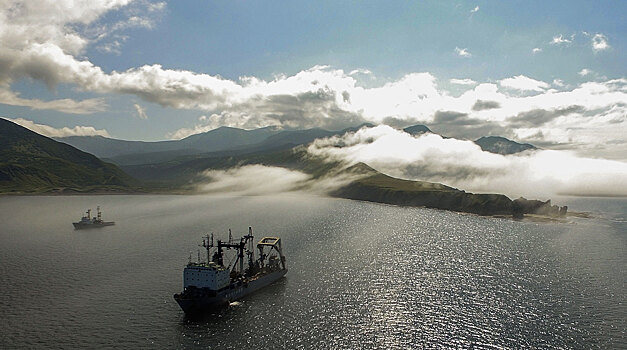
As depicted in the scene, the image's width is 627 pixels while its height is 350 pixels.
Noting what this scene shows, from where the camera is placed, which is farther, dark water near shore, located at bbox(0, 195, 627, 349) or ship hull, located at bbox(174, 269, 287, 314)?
ship hull, located at bbox(174, 269, 287, 314)

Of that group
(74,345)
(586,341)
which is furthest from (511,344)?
(74,345)

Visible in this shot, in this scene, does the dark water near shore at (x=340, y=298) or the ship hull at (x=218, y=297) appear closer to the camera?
the dark water near shore at (x=340, y=298)

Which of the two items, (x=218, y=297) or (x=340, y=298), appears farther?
(x=340, y=298)

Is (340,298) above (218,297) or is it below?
below

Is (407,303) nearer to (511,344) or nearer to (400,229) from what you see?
(511,344)
